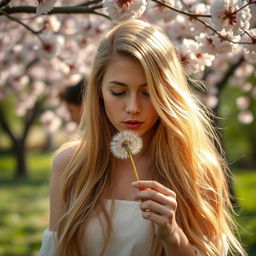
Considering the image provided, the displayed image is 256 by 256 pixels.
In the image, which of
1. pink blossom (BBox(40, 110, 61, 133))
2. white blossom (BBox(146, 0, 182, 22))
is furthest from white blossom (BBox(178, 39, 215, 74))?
pink blossom (BBox(40, 110, 61, 133))

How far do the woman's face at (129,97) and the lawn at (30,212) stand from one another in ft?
5.30

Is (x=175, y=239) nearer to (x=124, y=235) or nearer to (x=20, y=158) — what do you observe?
(x=124, y=235)

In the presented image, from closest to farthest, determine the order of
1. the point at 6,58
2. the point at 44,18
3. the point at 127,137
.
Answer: the point at 127,137 < the point at 44,18 < the point at 6,58

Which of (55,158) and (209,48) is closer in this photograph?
(55,158)

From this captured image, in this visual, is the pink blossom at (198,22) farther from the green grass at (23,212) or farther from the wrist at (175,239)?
the green grass at (23,212)

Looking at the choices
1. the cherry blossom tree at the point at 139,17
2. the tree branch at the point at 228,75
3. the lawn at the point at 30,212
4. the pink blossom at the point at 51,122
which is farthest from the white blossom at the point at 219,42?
the pink blossom at the point at 51,122

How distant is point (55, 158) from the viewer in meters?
2.79

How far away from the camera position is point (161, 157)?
2689 mm

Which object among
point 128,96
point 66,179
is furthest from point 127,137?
point 66,179

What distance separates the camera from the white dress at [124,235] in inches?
100

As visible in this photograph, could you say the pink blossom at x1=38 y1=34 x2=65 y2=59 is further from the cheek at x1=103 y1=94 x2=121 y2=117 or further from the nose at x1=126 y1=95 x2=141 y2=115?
the nose at x1=126 y1=95 x2=141 y2=115

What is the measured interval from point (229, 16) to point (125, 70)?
61cm

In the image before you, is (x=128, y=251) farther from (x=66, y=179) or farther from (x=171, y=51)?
(x=171, y=51)

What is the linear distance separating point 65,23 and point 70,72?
44.4 inches
